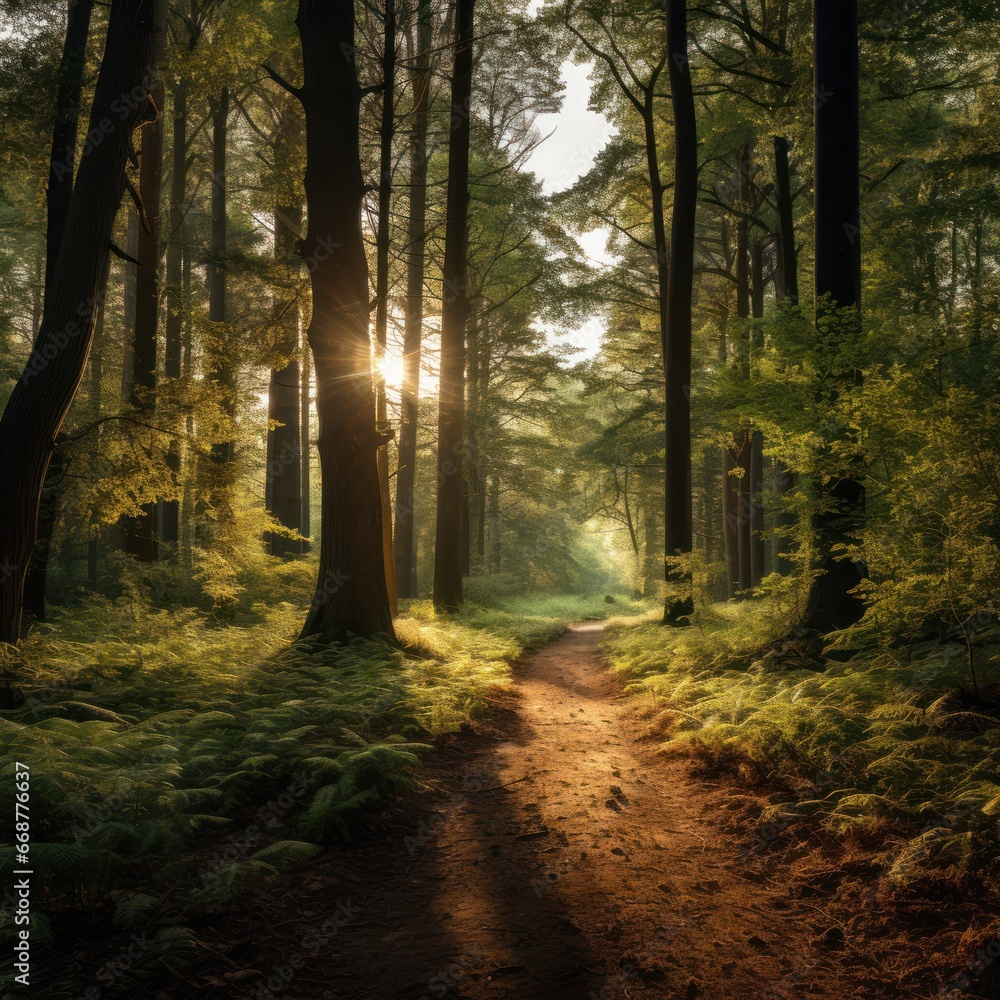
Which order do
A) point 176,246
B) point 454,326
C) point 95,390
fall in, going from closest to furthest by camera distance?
1. point 454,326
2. point 176,246
3. point 95,390

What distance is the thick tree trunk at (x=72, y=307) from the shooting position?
604 centimetres

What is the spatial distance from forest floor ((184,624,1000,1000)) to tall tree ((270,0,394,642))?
13.2 ft

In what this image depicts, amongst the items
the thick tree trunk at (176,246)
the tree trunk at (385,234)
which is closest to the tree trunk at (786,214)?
the tree trunk at (385,234)

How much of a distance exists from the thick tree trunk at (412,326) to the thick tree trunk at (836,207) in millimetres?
7705

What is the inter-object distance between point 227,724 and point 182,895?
7.48 feet

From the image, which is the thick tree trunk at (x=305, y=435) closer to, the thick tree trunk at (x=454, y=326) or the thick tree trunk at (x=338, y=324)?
the thick tree trunk at (x=454, y=326)

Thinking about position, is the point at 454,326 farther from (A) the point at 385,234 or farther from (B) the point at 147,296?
(B) the point at 147,296

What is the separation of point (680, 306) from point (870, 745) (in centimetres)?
1004

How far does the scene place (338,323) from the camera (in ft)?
28.1

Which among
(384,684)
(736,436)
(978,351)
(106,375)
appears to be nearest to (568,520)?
(736,436)

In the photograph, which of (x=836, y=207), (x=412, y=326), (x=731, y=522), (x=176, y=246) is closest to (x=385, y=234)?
(x=412, y=326)

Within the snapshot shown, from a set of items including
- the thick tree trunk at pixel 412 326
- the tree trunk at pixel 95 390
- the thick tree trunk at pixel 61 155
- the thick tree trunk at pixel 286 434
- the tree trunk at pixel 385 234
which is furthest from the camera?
the tree trunk at pixel 95 390

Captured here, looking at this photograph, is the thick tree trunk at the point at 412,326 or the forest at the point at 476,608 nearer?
the forest at the point at 476,608

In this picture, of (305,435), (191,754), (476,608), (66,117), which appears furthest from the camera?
(305,435)
